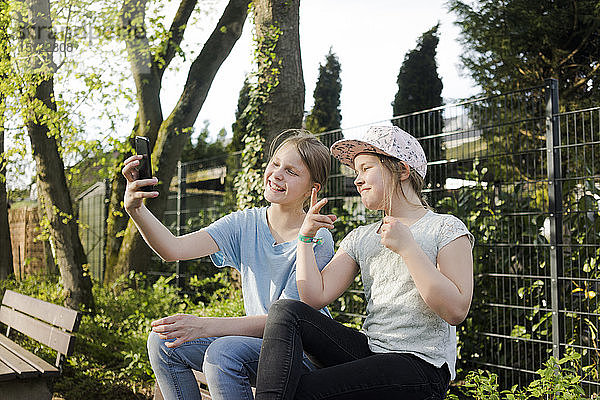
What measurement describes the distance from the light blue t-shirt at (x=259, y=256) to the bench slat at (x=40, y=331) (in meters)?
1.11

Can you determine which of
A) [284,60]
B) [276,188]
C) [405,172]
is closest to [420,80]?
[284,60]

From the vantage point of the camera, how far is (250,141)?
186 inches

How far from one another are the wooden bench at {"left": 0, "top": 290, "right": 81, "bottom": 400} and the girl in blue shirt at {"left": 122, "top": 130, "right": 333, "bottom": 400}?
3.16 feet

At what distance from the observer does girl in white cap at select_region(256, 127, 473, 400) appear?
67.2 inches

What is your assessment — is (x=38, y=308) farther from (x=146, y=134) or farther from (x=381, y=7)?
(x=381, y=7)

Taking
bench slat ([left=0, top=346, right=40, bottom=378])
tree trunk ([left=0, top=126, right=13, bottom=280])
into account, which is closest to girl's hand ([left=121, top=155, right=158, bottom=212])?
bench slat ([left=0, top=346, right=40, bottom=378])

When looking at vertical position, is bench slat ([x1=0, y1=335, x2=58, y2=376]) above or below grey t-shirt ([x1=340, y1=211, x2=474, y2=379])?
below

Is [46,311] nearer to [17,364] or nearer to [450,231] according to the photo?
[17,364]

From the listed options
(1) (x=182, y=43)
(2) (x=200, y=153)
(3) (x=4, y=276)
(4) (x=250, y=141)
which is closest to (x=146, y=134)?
(1) (x=182, y=43)

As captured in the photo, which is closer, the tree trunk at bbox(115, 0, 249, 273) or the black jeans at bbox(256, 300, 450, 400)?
the black jeans at bbox(256, 300, 450, 400)

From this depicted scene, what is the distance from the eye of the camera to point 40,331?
3414 mm

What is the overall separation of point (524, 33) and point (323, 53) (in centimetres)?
465

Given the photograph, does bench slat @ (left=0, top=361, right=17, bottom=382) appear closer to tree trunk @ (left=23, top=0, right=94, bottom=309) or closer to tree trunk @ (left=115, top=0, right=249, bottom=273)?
tree trunk @ (left=23, top=0, right=94, bottom=309)

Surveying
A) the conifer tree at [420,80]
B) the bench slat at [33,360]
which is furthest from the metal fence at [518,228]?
the conifer tree at [420,80]
